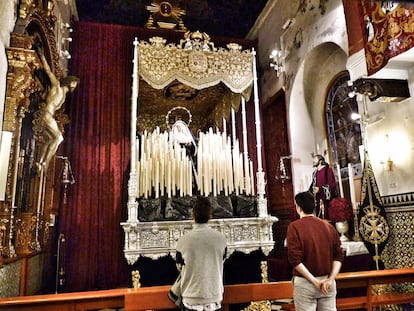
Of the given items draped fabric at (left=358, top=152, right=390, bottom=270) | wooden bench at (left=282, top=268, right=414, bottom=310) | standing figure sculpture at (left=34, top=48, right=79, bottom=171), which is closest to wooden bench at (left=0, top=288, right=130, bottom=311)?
wooden bench at (left=282, top=268, right=414, bottom=310)

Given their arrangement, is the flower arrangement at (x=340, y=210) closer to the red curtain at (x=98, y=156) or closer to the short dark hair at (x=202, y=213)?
the short dark hair at (x=202, y=213)

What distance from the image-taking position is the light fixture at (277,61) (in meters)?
7.01

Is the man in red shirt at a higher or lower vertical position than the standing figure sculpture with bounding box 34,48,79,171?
lower

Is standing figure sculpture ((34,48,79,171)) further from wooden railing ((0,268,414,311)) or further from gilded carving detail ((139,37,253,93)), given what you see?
wooden railing ((0,268,414,311))

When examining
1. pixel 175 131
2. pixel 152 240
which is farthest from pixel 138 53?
pixel 152 240

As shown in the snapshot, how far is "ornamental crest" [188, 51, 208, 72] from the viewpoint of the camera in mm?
5812

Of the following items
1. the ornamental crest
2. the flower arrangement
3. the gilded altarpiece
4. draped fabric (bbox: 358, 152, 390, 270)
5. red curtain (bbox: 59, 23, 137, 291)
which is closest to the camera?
the gilded altarpiece

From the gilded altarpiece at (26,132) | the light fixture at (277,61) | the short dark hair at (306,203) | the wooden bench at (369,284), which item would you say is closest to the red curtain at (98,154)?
the gilded altarpiece at (26,132)

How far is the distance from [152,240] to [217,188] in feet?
4.35

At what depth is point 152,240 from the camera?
4777 millimetres

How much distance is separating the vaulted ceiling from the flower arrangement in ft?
18.7

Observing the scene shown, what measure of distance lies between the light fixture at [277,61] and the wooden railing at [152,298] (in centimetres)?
496

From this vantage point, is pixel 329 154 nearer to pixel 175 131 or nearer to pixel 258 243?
pixel 258 243

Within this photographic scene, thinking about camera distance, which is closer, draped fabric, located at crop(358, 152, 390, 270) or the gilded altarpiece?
the gilded altarpiece
